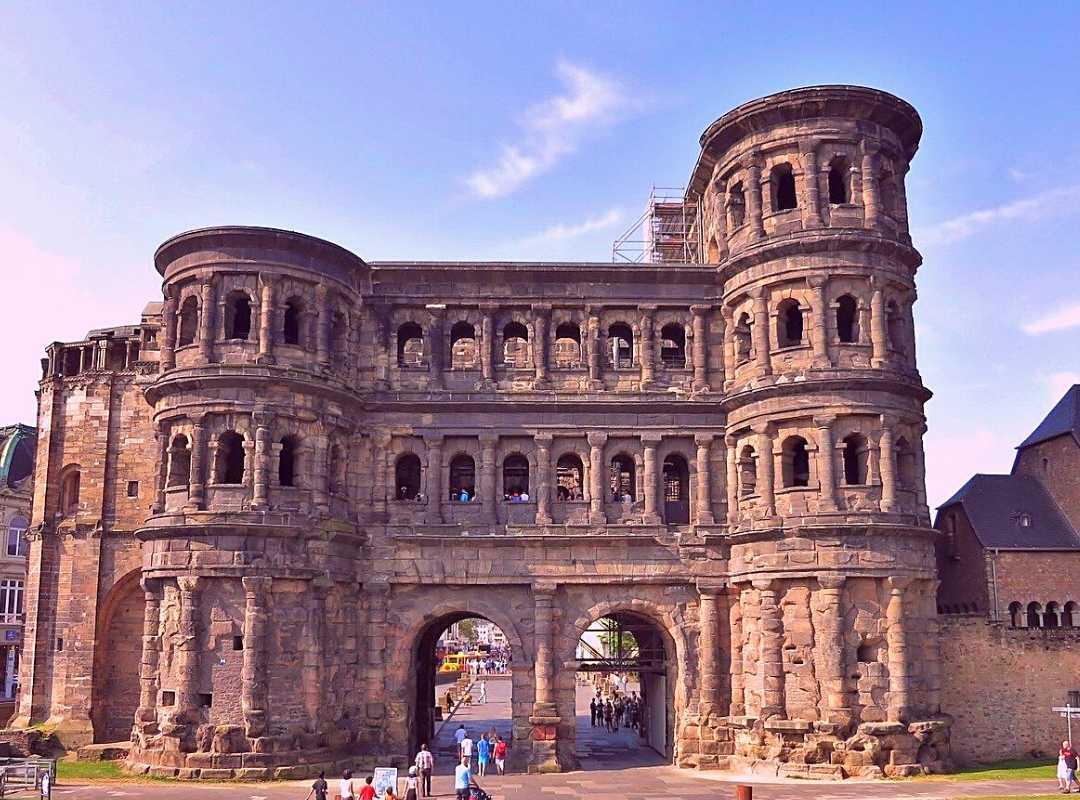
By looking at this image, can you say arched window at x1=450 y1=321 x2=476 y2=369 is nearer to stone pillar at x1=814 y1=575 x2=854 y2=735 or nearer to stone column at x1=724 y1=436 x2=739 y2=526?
stone column at x1=724 y1=436 x2=739 y2=526

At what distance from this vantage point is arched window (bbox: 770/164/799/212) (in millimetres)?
35191

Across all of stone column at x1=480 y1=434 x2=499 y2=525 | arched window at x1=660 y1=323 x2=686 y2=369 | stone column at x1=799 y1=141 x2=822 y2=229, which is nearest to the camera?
stone column at x1=799 y1=141 x2=822 y2=229

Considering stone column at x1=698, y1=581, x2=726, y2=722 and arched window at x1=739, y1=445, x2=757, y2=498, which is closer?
stone column at x1=698, y1=581, x2=726, y2=722

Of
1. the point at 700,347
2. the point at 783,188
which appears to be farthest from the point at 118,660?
the point at 783,188

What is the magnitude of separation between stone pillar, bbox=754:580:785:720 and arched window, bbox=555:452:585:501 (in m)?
7.36

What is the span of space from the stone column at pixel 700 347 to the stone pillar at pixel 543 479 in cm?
559

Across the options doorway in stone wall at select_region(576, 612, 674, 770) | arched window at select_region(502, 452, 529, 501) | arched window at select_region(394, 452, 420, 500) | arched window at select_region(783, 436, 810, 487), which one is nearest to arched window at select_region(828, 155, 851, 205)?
arched window at select_region(783, 436, 810, 487)

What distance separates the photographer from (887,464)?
32656mm

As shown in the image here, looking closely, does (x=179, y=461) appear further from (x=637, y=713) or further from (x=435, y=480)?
(x=637, y=713)

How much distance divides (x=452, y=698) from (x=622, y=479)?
28.6 meters

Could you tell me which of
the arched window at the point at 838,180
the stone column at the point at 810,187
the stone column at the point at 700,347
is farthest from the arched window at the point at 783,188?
the stone column at the point at 700,347

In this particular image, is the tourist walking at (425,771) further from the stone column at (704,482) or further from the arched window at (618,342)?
the arched window at (618,342)

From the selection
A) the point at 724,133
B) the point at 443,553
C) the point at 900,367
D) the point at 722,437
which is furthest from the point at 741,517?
the point at 724,133

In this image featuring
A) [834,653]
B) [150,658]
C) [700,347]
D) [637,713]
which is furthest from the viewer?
[637,713]
